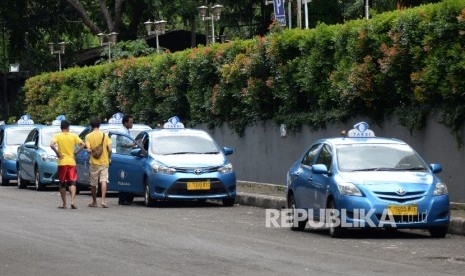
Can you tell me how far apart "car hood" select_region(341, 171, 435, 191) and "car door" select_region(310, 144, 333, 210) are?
1.45 ft

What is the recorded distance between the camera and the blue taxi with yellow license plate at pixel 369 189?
18359 millimetres

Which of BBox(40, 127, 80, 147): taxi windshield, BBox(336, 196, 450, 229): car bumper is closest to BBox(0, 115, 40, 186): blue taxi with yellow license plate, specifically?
BBox(40, 127, 80, 147): taxi windshield

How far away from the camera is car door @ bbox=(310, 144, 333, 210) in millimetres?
19281

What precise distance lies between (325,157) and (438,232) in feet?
6.89

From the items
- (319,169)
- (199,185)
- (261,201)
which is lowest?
(261,201)

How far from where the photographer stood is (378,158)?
1955cm

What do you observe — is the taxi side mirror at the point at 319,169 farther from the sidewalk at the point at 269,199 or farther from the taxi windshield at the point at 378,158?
the sidewalk at the point at 269,199

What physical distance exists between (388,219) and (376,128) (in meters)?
8.72

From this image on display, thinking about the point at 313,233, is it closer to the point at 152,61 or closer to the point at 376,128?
the point at 376,128

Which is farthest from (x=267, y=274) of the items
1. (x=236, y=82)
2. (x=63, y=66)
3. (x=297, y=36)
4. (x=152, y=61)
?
(x=63, y=66)

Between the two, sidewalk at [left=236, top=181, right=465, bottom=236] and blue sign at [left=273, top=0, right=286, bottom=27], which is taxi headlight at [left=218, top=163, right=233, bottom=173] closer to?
sidewalk at [left=236, top=181, right=465, bottom=236]

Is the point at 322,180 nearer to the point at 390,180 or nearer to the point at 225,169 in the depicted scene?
the point at 390,180

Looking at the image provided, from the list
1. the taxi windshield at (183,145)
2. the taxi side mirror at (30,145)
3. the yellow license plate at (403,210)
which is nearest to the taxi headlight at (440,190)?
the yellow license plate at (403,210)

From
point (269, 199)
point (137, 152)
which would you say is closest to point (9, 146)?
point (137, 152)
